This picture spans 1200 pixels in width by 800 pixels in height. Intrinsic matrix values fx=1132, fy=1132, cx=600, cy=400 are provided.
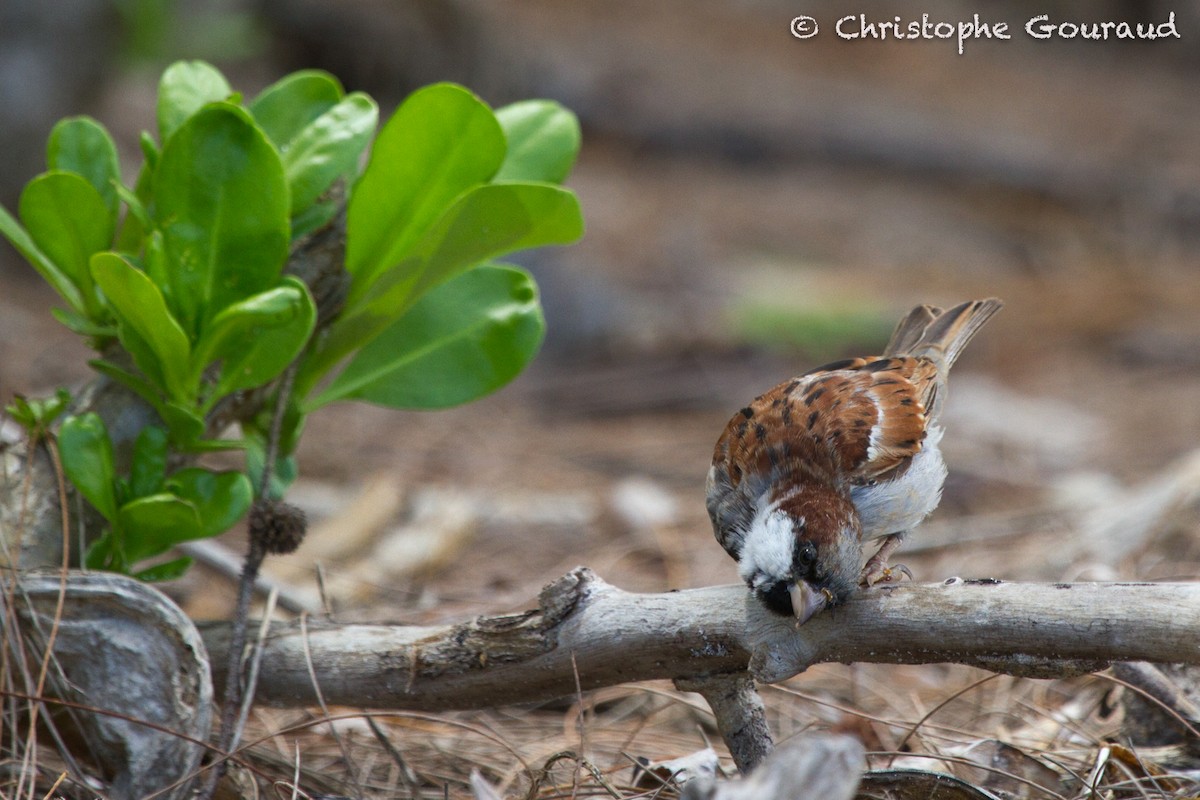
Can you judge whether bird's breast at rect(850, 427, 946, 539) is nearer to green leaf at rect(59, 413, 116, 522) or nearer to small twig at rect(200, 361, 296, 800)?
small twig at rect(200, 361, 296, 800)

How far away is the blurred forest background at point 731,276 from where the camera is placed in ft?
15.2

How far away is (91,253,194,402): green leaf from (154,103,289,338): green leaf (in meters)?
0.13

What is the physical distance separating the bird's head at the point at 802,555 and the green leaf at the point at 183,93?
171 cm

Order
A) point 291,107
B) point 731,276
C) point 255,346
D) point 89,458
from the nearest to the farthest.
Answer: point 89,458 < point 255,346 < point 291,107 < point 731,276

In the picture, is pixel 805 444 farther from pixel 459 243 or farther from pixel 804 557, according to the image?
pixel 459 243

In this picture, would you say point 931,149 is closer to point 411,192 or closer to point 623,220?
point 623,220

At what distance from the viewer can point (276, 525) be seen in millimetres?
2664

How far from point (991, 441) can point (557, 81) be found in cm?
606

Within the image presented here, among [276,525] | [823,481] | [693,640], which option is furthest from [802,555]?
[276,525]

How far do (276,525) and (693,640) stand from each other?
1.03 meters

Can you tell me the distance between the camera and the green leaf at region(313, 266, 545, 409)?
301cm

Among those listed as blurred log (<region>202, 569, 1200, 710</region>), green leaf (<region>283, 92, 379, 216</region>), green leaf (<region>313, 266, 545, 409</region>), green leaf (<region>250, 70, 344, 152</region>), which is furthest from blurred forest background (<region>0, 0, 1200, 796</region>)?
green leaf (<region>250, 70, 344, 152</region>)

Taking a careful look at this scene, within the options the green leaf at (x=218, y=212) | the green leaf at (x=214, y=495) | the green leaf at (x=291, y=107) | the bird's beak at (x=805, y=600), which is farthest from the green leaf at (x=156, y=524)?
the bird's beak at (x=805, y=600)

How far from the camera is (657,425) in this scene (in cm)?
699
